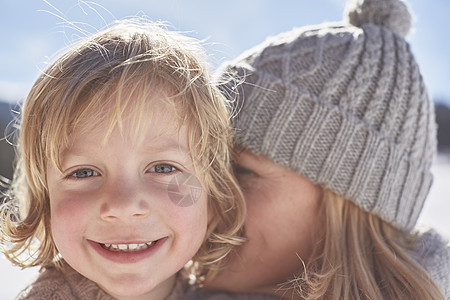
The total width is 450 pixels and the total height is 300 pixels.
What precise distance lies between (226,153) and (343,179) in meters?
0.42

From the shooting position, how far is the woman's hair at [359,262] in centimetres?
151

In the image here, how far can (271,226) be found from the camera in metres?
1.76

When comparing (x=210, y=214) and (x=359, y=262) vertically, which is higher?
(x=210, y=214)

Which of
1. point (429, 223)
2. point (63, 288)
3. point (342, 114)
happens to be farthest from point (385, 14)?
point (63, 288)

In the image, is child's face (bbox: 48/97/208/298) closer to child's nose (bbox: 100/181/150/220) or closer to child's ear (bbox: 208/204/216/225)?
child's nose (bbox: 100/181/150/220)

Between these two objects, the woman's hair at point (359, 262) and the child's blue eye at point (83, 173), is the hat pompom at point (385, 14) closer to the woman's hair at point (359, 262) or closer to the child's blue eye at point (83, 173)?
the woman's hair at point (359, 262)

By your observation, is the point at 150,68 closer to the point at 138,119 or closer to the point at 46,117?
the point at 138,119

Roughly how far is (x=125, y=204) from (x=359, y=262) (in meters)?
0.80

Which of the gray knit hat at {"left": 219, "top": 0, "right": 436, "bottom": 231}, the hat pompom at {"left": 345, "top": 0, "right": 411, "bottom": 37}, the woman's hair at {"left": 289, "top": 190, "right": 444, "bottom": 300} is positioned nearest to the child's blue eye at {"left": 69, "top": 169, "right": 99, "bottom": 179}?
the gray knit hat at {"left": 219, "top": 0, "right": 436, "bottom": 231}

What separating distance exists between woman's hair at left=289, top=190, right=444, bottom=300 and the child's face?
17.6 inches

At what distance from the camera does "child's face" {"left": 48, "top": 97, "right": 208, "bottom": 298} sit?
1.30 metres

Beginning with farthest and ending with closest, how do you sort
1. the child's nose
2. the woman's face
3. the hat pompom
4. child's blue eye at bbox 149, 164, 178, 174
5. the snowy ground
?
the snowy ground
the hat pompom
the woman's face
child's blue eye at bbox 149, 164, 178, 174
the child's nose

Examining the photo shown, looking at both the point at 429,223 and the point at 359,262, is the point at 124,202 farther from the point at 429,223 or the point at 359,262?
the point at 429,223

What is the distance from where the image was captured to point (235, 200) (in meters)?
1.66
